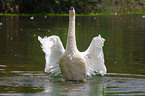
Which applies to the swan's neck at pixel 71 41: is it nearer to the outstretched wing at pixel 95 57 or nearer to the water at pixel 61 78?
the outstretched wing at pixel 95 57

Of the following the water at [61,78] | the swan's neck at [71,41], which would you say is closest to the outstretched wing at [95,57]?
the water at [61,78]

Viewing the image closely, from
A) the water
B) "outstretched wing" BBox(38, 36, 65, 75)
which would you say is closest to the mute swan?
"outstretched wing" BBox(38, 36, 65, 75)

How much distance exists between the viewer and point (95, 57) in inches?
384

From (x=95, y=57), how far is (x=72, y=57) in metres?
0.69

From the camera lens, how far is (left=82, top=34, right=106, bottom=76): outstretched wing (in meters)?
9.62

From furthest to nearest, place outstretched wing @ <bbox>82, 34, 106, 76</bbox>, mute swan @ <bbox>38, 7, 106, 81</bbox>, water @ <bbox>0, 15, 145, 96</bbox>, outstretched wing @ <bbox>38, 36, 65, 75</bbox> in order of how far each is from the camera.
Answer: outstretched wing @ <bbox>38, 36, 65, 75</bbox>, outstretched wing @ <bbox>82, 34, 106, 76</bbox>, mute swan @ <bbox>38, 7, 106, 81</bbox>, water @ <bbox>0, 15, 145, 96</bbox>

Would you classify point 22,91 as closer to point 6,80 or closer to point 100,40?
point 6,80

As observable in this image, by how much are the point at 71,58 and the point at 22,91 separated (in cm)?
147

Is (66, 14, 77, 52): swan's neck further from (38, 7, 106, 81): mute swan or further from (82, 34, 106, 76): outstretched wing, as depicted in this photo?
(82, 34, 106, 76): outstretched wing

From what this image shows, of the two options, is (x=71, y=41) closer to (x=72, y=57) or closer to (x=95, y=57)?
(x=72, y=57)

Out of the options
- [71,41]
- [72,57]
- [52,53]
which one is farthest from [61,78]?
[71,41]

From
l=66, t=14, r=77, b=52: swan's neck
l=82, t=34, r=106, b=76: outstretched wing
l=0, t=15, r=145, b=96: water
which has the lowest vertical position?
l=0, t=15, r=145, b=96: water

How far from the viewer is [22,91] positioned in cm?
827

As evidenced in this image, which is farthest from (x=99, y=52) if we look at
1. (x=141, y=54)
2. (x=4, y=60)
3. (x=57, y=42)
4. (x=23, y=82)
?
(x=141, y=54)
